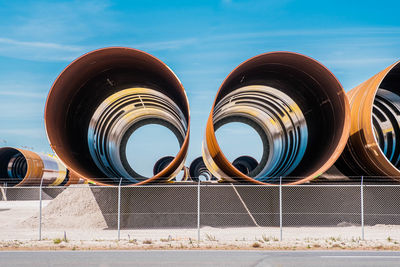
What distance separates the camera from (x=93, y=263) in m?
8.72

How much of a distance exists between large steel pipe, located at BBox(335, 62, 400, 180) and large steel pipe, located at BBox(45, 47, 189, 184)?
5.99m

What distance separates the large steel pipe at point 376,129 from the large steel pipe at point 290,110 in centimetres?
101

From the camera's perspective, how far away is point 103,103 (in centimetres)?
1800

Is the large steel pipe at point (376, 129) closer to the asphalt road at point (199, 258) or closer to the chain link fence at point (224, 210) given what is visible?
the chain link fence at point (224, 210)

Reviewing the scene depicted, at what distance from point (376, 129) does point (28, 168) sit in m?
23.9

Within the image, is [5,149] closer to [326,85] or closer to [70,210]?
[70,210]

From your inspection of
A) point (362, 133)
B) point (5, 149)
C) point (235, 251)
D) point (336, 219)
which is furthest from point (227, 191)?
point (5, 149)

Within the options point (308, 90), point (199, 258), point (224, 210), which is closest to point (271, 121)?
point (308, 90)

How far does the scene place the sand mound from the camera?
16203mm

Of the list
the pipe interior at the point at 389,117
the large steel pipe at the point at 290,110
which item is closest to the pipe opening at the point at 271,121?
the large steel pipe at the point at 290,110

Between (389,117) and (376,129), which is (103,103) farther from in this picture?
(389,117)

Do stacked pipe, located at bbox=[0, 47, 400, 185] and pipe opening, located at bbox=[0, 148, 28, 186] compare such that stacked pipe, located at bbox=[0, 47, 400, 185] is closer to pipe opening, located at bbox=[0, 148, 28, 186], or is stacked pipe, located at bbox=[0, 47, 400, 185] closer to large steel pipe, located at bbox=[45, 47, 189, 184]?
large steel pipe, located at bbox=[45, 47, 189, 184]

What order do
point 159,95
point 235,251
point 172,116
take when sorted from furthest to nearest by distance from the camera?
point 172,116 → point 159,95 → point 235,251

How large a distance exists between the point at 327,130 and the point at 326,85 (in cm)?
180
